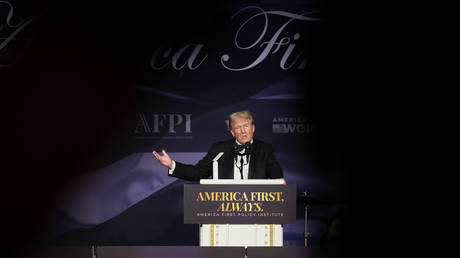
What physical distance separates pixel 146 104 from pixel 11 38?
68.9 inches

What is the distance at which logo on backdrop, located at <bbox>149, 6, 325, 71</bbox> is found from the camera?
3941 millimetres

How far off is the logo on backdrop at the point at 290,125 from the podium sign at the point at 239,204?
7.78ft

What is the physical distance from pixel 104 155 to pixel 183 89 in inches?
49.0

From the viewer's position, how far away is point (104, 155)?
400 centimetres

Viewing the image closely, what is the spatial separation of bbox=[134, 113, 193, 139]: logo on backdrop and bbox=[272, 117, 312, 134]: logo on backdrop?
1.04 metres

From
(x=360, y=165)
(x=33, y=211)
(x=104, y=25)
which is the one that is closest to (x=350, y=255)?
(x=360, y=165)

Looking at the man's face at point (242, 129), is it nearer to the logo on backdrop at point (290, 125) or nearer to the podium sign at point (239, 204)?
the logo on backdrop at point (290, 125)

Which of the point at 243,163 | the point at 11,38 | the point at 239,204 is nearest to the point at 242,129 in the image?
the point at 243,163

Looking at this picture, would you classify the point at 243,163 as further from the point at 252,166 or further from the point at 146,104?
the point at 146,104

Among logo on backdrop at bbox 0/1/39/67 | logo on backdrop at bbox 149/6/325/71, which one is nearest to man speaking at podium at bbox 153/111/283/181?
logo on backdrop at bbox 149/6/325/71

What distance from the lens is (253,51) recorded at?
3.97m

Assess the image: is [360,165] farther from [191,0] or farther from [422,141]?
[191,0]

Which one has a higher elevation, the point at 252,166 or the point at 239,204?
the point at 252,166

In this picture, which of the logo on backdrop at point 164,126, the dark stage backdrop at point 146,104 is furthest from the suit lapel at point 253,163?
the logo on backdrop at point 164,126
